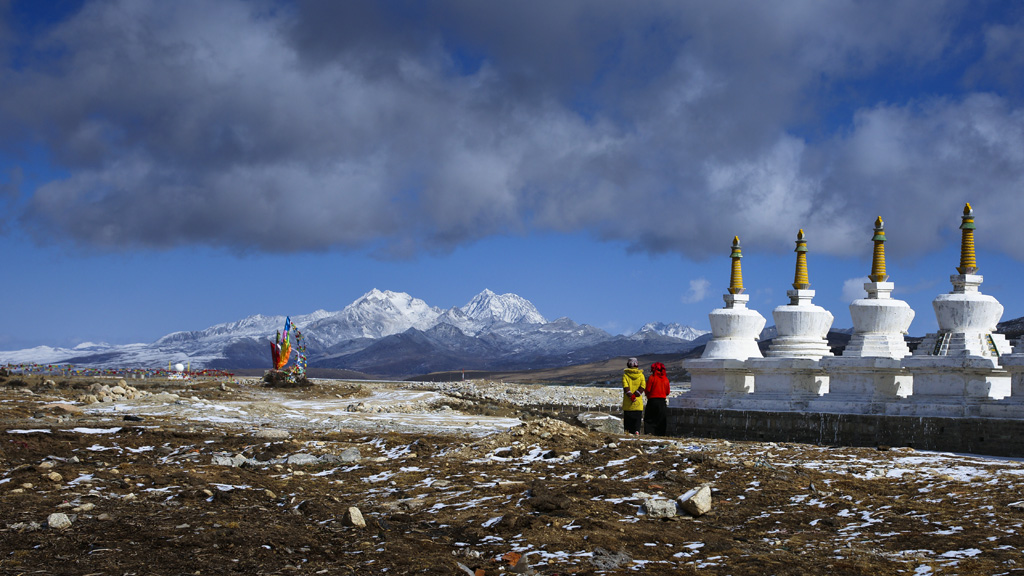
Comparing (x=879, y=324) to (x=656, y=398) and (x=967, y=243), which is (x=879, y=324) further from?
(x=656, y=398)

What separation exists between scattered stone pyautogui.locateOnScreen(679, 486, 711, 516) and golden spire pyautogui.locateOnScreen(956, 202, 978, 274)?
14.1 meters

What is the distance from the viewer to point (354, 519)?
929 centimetres

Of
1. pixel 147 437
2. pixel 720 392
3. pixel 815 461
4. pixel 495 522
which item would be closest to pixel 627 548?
pixel 495 522

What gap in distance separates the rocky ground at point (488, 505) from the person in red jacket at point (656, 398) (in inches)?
167

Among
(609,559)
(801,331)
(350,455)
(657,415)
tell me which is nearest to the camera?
(609,559)

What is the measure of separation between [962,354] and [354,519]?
592 inches

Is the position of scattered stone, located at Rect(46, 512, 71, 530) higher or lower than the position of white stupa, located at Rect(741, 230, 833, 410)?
lower

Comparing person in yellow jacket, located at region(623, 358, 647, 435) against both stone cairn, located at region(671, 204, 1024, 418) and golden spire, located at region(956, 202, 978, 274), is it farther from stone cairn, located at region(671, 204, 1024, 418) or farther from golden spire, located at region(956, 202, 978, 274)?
golden spire, located at region(956, 202, 978, 274)

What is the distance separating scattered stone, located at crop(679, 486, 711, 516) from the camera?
30.8 feet

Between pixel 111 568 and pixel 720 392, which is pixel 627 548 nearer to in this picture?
pixel 111 568

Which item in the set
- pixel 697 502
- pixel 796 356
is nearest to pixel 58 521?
pixel 697 502

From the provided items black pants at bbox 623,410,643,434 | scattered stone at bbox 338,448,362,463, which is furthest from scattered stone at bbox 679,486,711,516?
black pants at bbox 623,410,643,434

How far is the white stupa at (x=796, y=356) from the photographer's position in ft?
72.5

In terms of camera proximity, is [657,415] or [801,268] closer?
[657,415]
